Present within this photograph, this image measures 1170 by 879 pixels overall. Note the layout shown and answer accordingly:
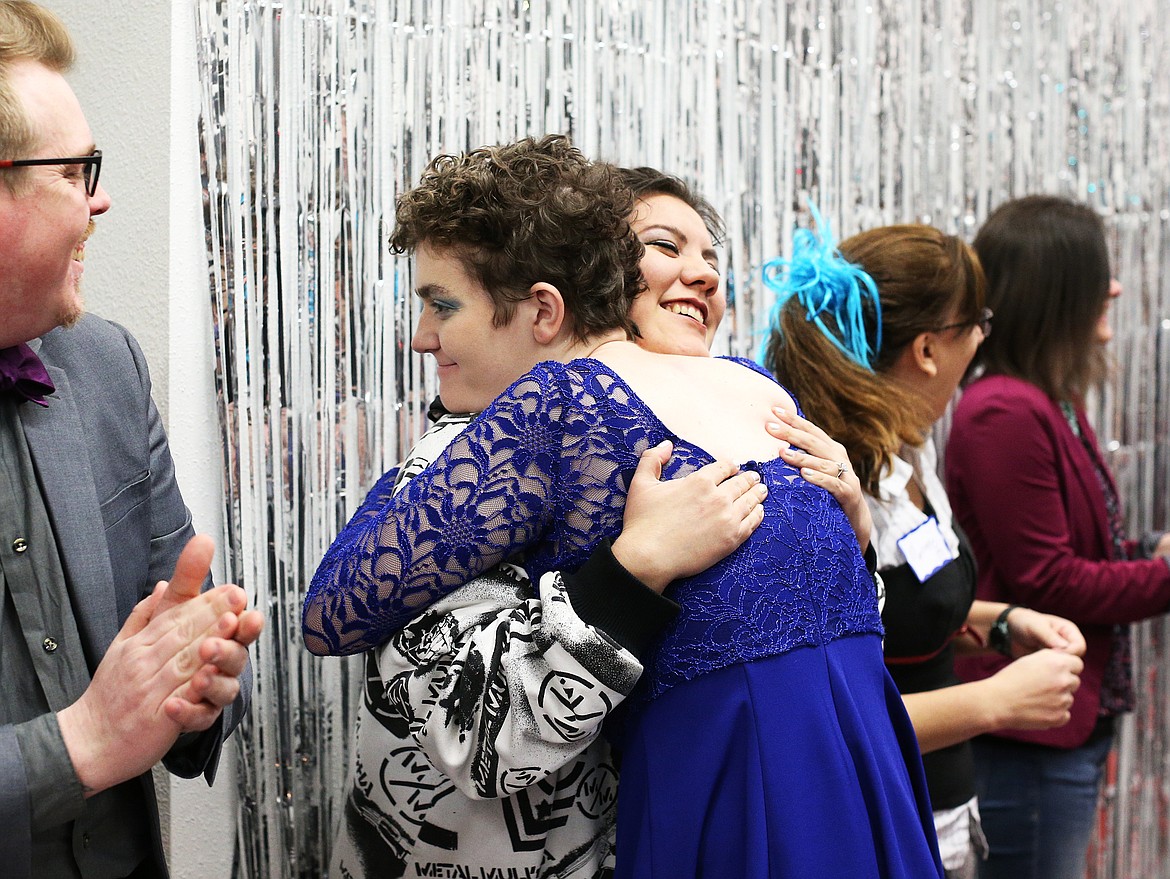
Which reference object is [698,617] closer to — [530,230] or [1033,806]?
[530,230]

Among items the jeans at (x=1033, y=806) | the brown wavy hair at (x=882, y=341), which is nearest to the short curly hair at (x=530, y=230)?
the brown wavy hair at (x=882, y=341)

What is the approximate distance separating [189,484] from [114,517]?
0.51 m

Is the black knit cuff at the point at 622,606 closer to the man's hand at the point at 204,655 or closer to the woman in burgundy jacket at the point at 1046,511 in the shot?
the man's hand at the point at 204,655

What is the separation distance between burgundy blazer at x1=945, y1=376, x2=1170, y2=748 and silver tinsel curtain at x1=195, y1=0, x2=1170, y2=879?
579 millimetres

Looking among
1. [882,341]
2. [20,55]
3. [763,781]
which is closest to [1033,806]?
[882,341]

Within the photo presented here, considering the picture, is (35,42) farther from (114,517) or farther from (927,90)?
(927,90)

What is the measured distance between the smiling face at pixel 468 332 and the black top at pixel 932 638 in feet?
2.83

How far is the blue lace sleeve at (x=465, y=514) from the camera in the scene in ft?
4.54

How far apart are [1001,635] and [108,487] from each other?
1800 millimetres

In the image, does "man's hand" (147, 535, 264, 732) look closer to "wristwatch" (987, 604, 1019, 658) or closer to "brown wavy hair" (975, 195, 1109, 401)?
"wristwatch" (987, 604, 1019, 658)

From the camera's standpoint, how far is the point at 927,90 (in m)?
2.97

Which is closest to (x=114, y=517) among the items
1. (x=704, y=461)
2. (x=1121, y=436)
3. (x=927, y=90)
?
(x=704, y=461)

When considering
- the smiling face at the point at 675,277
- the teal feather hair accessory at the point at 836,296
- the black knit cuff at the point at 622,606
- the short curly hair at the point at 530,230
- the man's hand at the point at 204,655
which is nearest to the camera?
the man's hand at the point at 204,655

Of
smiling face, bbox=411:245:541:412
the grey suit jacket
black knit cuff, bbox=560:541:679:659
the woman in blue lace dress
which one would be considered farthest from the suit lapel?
black knit cuff, bbox=560:541:679:659
